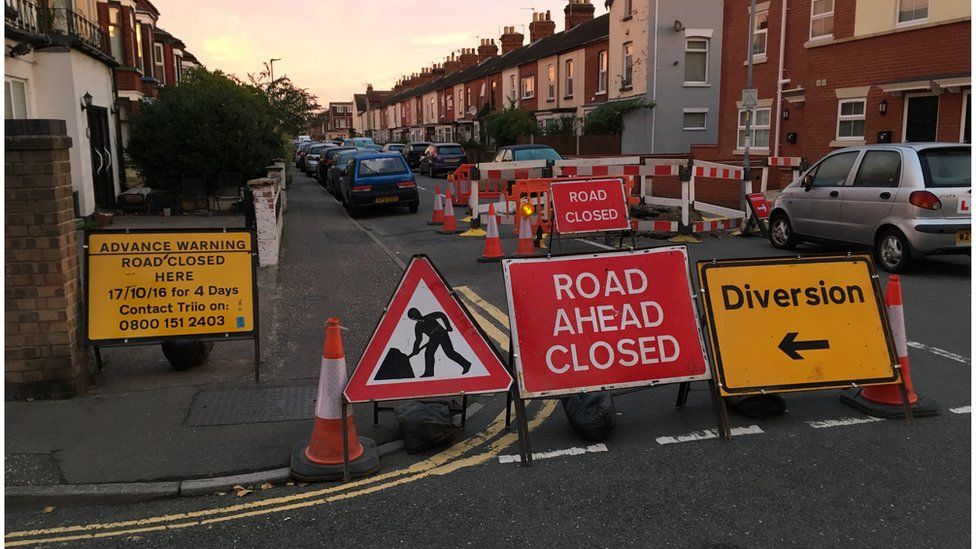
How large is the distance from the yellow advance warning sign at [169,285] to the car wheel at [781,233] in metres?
8.82

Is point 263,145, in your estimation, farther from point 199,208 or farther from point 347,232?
point 347,232

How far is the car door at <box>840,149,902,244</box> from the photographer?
9.94m

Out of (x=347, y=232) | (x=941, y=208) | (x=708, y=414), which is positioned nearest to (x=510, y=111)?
(x=347, y=232)

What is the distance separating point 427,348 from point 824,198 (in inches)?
328

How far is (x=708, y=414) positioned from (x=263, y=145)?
16.2 m

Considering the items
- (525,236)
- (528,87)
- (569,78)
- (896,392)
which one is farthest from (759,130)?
(528,87)

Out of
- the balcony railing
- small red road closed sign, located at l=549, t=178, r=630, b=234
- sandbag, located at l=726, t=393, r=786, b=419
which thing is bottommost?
sandbag, located at l=726, t=393, r=786, b=419

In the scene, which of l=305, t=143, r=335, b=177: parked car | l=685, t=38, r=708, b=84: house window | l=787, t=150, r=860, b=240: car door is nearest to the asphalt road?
l=787, t=150, r=860, b=240: car door

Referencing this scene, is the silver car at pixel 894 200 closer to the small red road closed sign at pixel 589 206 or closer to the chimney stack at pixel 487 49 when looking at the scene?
the small red road closed sign at pixel 589 206

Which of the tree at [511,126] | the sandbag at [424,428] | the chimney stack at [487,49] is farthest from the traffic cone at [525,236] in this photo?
the chimney stack at [487,49]

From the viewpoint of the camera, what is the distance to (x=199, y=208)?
1892cm

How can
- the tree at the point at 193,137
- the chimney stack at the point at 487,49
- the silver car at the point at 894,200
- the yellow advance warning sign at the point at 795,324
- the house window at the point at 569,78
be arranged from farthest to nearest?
1. the chimney stack at the point at 487,49
2. the house window at the point at 569,78
3. the tree at the point at 193,137
4. the silver car at the point at 894,200
5. the yellow advance warning sign at the point at 795,324

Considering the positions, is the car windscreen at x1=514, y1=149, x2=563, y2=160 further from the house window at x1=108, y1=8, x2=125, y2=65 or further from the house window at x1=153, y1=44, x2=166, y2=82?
the house window at x1=153, y1=44, x2=166, y2=82

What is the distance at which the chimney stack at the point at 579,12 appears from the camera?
46.4 meters
